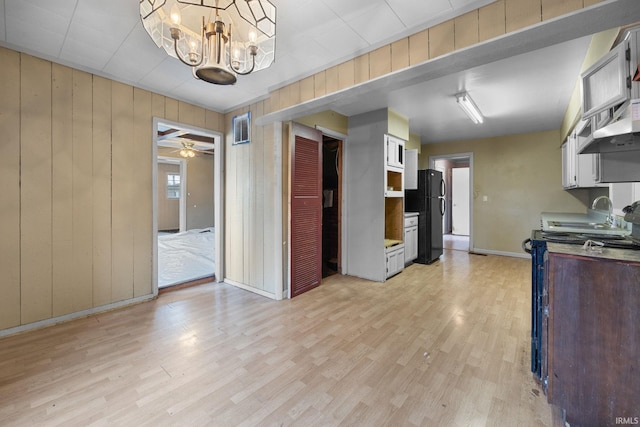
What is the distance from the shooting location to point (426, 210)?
4.77 meters

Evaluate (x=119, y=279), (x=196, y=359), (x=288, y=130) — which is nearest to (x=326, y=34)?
(x=288, y=130)

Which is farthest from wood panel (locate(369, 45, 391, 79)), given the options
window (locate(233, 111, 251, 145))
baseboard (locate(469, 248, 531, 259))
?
baseboard (locate(469, 248, 531, 259))

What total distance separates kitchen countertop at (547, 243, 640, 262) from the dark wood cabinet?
2cm

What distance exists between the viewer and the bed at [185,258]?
12.6 ft

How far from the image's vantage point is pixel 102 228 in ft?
9.02

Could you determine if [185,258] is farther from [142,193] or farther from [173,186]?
[173,186]

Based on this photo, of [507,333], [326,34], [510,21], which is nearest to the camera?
[510,21]

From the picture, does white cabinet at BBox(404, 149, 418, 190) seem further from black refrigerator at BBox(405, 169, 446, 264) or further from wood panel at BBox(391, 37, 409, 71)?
wood panel at BBox(391, 37, 409, 71)

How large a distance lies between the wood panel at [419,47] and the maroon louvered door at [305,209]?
5.33 feet

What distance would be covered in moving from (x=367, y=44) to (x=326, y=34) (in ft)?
1.08

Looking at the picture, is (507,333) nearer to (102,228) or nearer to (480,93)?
(480,93)

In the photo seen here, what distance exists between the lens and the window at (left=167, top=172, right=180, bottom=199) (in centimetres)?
833

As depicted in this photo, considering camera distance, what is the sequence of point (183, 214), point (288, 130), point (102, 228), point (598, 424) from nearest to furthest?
point (598, 424), point (102, 228), point (288, 130), point (183, 214)

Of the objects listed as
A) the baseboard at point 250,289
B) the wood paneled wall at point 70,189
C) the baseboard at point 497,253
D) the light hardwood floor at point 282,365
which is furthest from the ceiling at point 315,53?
the baseboard at point 497,253
